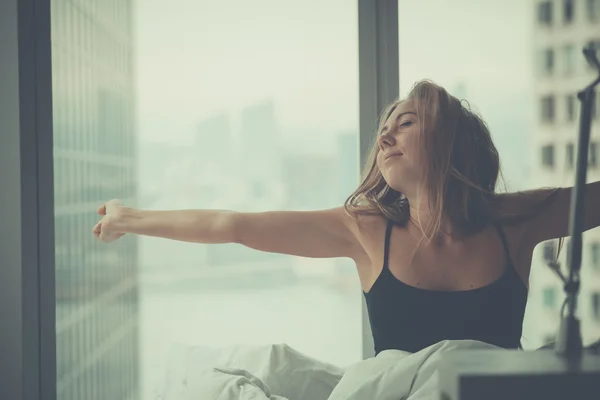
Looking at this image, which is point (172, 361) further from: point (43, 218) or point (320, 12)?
point (320, 12)

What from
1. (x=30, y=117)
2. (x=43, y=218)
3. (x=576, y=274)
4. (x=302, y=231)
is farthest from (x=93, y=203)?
(x=576, y=274)

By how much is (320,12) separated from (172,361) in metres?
1.10

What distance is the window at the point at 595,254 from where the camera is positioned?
1972mm

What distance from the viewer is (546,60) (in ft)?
6.38

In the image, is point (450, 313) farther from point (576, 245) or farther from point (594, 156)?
point (594, 156)

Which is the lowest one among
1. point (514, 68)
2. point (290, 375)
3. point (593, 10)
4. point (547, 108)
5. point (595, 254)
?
point (290, 375)

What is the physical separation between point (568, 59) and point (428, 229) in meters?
0.76

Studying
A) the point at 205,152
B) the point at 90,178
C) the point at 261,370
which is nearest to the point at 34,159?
the point at 90,178

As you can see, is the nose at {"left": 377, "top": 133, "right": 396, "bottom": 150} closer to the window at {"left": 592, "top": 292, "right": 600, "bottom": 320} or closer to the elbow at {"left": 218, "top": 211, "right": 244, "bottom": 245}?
the elbow at {"left": 218, "top": 211, "right": 244, "bottom": 245}

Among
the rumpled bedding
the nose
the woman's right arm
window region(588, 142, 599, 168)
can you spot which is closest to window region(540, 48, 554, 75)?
window region(588, 142, 599, 168)

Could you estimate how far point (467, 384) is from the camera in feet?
2.52

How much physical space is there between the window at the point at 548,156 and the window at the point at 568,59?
0.22 meters

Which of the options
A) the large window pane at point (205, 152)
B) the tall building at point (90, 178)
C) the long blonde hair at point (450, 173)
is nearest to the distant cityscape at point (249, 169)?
the large window pane at point (205, 152)

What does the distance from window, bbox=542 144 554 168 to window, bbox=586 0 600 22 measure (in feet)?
1.29
